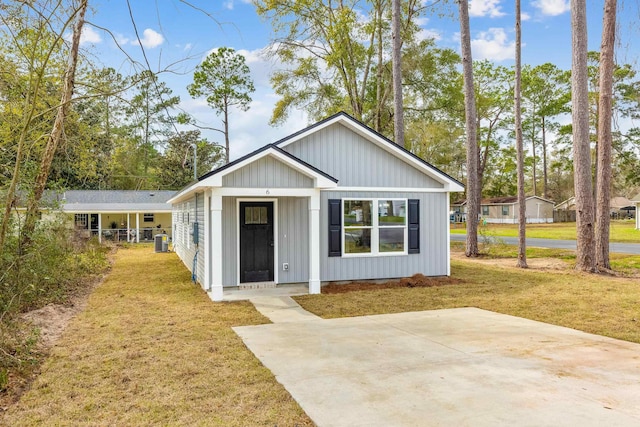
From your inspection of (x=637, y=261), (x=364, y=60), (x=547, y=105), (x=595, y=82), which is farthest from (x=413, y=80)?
(x=547, y=105)

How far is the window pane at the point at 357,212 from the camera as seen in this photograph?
33.2ft

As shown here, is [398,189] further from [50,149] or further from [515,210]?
[515,210]

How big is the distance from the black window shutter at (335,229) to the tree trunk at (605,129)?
24.8ft

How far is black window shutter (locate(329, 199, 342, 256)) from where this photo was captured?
987 cm

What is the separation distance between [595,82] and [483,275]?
24.9 metres

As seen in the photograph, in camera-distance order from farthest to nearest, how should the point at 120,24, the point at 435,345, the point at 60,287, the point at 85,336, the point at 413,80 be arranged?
the point at 413,80 < the point at 60,287 < the point at 85,336 < the point at 435,345 < the point at 120,24

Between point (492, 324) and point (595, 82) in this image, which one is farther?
point (595, 82)

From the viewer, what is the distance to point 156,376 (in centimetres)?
442

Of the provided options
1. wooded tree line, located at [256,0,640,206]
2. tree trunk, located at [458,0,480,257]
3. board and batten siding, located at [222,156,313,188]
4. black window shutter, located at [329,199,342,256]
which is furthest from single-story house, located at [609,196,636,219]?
board and batten siding, located at [222,156,313,188]

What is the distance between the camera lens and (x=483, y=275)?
11.8 m

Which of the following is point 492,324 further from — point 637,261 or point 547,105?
point 547,105

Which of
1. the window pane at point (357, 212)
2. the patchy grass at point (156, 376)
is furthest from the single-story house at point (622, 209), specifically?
the patchy grass at point (156, 376)

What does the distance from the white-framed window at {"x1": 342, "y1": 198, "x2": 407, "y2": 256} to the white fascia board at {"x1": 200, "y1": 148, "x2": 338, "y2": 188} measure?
47.7 inches

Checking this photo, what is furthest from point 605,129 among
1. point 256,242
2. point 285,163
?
point 256,242
